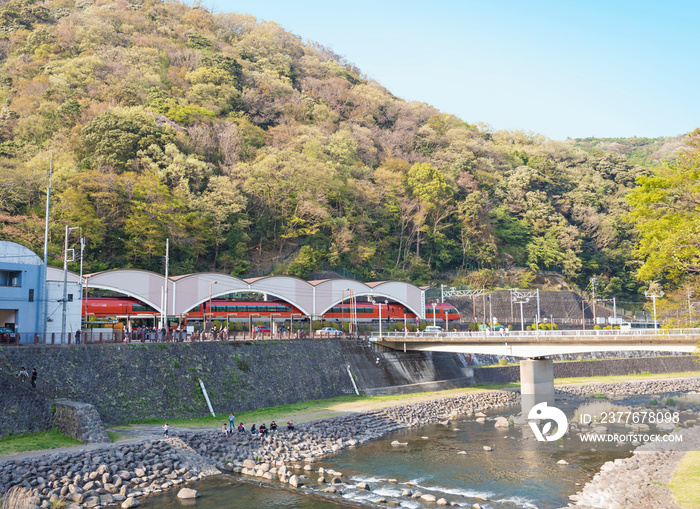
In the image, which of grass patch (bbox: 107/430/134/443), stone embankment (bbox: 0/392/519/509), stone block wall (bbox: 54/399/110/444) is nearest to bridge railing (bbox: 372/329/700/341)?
stone embankment (bbox: 0/392/519/509)

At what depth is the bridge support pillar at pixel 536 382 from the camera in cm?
4309

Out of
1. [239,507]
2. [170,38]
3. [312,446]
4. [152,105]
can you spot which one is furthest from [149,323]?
[170,38]

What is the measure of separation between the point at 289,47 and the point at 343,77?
46.5 feet

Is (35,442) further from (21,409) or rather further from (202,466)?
(202,466)

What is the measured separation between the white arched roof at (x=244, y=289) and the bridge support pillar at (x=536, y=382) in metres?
21.6

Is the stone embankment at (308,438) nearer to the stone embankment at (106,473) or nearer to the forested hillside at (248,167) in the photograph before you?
the stone embankment at (106,473)

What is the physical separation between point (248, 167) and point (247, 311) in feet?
72.4

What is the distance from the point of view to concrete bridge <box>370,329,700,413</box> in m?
36.6

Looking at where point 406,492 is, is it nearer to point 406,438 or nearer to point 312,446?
point 312,446

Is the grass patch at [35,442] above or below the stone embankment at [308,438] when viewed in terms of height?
above

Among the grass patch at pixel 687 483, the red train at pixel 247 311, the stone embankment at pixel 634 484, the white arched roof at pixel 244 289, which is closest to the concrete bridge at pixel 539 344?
the white arched roof at pixel 244 289

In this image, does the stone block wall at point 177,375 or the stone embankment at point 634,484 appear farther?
the stone block wall at point 177,375

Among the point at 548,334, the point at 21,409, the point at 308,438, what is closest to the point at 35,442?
the point at 21,409

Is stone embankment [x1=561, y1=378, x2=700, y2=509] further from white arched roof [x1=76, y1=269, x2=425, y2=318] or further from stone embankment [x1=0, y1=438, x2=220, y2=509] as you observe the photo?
white arched roof [x1=76, y1=269, x2=425, y2=318]
